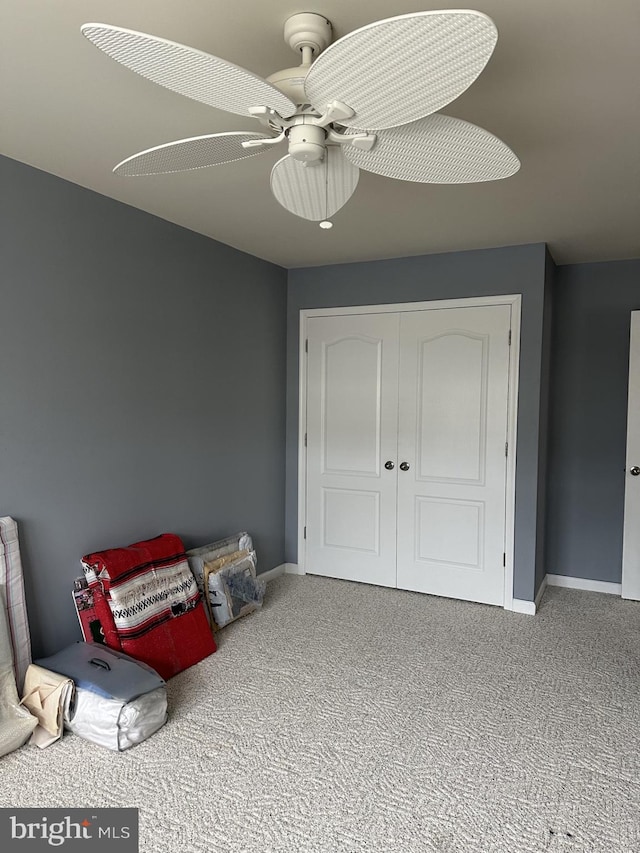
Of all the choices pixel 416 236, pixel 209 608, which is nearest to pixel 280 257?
pixel 416 236

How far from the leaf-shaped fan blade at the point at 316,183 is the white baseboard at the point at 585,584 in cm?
352

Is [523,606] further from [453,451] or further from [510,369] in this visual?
[510,369]

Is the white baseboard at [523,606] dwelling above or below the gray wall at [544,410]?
below

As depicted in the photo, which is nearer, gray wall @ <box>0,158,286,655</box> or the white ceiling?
the white ceiling

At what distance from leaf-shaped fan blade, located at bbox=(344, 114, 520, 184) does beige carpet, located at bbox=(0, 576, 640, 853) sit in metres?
2.10

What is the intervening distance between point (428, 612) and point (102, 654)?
212 centimetres

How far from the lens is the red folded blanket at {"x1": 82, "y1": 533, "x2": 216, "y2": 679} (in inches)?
109

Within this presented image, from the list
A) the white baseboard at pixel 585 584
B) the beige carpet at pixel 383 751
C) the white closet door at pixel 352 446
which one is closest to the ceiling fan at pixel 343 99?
the beige carpet at pixel 383 751

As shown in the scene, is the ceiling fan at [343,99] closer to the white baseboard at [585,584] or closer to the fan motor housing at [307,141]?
the fan motor housing at [307,141]

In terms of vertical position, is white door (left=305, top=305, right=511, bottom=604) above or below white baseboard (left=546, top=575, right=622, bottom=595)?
above

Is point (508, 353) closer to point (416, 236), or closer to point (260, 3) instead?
point (416, 236)

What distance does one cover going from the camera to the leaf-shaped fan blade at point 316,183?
5.81 ft

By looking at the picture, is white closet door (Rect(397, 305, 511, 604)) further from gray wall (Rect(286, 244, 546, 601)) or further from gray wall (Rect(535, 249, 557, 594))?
gray wall (Rect(535, 249, 557, 594))

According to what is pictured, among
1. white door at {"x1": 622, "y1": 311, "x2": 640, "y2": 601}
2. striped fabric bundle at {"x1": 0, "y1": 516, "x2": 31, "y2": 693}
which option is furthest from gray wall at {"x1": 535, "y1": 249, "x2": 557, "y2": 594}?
striped fabric bundle at {"x1": 0, "y1": 516, "x2": 31, "y2": 693}
